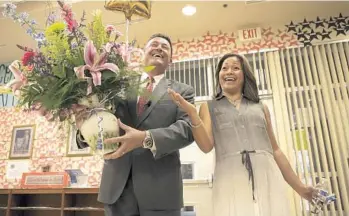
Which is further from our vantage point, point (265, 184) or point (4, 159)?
point (4, 159)

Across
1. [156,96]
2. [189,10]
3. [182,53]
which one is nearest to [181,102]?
[156,96]

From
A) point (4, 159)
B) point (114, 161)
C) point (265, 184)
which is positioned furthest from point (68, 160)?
point (265, 184)

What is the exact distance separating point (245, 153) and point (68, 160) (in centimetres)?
305

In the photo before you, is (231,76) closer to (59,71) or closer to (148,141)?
(148,141)

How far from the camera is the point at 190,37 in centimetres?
373

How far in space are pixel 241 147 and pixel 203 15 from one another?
2.42 metres

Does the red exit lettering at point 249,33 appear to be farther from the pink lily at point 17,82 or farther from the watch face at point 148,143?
the pink lily at point 17,82

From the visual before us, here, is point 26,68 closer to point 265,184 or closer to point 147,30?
point 265,184

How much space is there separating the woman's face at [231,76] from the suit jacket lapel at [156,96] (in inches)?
12.9

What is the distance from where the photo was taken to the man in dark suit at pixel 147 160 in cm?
102

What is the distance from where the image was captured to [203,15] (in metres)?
3.33

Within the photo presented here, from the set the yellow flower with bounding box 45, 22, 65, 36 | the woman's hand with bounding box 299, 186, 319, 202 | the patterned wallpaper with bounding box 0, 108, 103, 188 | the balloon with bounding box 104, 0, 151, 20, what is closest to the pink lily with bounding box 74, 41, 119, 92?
the yellow flower with bounding box 45, 22, 65, 36

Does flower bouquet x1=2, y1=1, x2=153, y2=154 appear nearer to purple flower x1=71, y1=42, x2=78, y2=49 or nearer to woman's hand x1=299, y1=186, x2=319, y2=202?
purple flower x1=71, y1=42, x2=78, y2=49

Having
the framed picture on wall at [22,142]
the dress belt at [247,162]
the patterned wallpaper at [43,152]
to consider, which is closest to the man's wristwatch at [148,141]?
the dress belt at [247,162]
